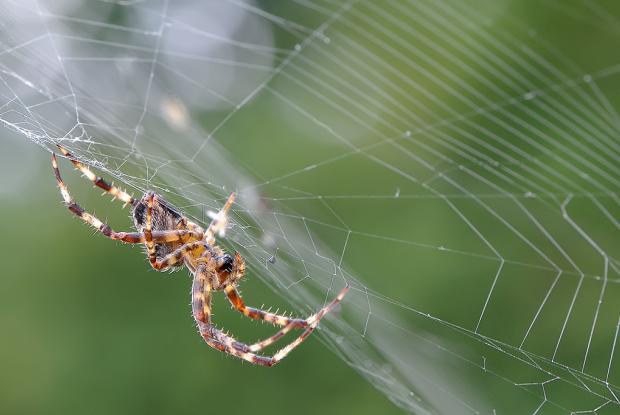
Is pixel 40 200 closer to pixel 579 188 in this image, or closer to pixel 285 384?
pixel 285 384

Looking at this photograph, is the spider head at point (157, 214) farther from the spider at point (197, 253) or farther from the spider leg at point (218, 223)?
the spider leg at point (218, 223)

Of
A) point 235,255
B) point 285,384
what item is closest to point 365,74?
point 285,384

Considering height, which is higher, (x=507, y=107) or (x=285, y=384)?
(x=507, y=107)

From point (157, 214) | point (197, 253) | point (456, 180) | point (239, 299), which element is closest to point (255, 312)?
point (239, 299)

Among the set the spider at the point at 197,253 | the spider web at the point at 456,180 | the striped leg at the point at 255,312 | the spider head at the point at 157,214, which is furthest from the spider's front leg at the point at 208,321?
the spider web at the point at 456,180

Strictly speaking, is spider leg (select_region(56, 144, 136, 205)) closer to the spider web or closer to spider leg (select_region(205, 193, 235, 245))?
spider leg (select_region(205, 193, 235, 245))

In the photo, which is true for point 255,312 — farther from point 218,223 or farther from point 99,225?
point 99,225

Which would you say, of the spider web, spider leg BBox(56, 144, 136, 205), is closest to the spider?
spider leg BBox(56, 144, 136, 205)
